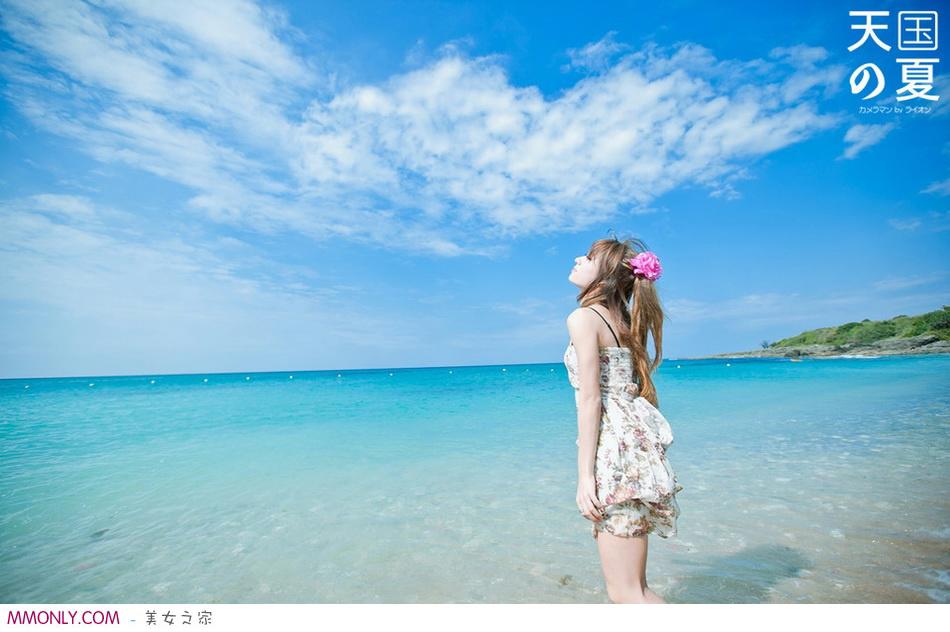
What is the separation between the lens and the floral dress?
85.5 inches

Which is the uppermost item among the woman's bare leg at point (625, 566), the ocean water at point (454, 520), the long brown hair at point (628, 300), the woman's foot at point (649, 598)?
the long brown hair at point (628, 300)

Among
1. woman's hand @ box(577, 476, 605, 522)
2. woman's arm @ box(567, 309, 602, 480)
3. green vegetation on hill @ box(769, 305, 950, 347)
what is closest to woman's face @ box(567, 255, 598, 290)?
woman's arm @ box(567, 309, 602, 480)

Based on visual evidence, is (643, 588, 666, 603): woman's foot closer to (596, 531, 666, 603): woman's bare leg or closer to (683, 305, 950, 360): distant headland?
(596, 531, 666, 603): woman's bare leg

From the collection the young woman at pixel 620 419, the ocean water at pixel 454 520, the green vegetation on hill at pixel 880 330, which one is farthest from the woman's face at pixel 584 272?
the green vegetation on hill at pixel 880 330

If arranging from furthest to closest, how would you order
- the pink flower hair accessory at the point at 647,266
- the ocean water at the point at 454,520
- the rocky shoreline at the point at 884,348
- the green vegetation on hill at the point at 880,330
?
the green vegetation on hill at the point at 880,330, the rocky shoreline at the point at 884,348, the ocean water at the point at 454,520, the pink flower hair accessory at the point at 647,266

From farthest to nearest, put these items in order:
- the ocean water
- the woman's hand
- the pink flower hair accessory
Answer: the ocean water, the pink flower hair accessory, the woman's hand

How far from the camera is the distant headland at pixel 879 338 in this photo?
51.4 m

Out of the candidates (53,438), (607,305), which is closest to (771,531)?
(607,305)

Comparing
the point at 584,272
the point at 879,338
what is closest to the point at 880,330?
the point at 879,338

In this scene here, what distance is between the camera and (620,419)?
2289mm

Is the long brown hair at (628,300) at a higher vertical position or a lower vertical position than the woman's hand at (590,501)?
higher

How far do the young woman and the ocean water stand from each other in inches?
54.3

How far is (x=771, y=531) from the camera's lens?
421cm

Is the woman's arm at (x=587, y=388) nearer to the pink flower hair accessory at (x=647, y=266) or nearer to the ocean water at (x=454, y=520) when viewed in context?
the pink flower hair accessory at (x=647, y=266)
